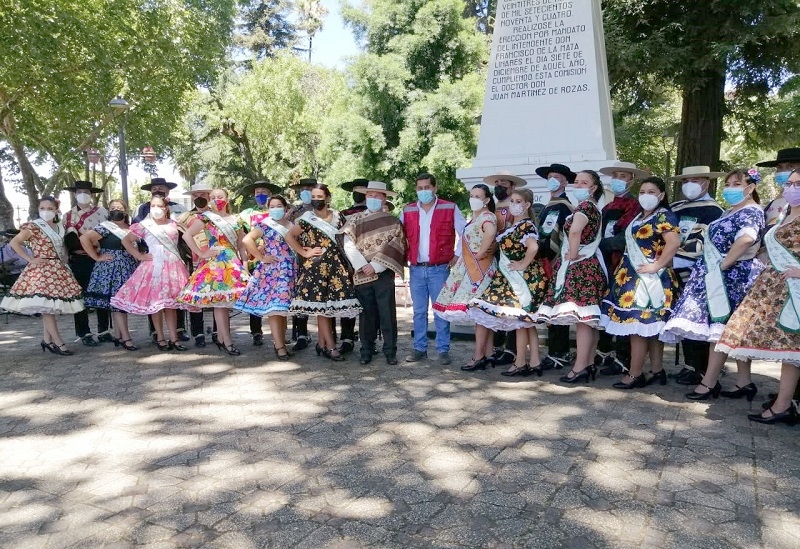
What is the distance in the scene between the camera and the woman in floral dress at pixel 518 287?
5.91 meters

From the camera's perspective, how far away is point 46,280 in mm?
7246

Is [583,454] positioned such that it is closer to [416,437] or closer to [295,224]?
[416,437]

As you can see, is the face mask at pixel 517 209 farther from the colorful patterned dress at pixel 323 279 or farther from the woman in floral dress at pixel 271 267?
the woman in floral dress at pixel 271 267

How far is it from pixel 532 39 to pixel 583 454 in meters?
6.26

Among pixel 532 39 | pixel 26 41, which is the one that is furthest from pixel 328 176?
pixel 532 39

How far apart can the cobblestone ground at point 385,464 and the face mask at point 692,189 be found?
68.9 inches

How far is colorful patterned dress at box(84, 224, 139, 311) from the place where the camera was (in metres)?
7.59

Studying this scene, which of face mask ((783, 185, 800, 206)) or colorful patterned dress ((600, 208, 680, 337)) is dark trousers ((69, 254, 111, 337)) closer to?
colorful patterned dress ((600, 208, 680, 337))

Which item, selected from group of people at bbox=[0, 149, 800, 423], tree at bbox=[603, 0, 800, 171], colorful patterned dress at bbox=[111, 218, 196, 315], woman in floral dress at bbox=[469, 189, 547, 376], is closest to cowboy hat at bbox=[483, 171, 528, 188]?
group of people at bbox=[0, 149, 800, 423]

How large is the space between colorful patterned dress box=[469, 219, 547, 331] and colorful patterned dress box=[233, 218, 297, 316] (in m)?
2.05

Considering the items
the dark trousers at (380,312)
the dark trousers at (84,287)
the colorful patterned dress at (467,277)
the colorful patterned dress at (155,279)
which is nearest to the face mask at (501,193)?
the colorful patterned dress at (467,277)

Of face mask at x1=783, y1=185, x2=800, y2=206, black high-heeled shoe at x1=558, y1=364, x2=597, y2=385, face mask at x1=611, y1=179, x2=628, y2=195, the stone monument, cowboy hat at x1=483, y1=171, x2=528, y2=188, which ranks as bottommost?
black high-heeled shoe at x1=558, y1=364, x2=597, y2=385

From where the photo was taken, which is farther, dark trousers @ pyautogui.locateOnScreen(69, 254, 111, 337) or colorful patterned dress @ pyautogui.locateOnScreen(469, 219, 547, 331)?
dark trousers @ pyautogui.locateOnScreen(69, 254, 111, 337)

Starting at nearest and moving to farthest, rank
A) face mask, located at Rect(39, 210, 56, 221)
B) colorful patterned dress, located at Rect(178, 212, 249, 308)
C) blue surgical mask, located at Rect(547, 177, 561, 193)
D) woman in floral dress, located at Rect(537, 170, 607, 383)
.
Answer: woman in floral dress, located at Rect(537, 170, 607, 383), blue surgical mask, located at Rect(547, 177, 561, 193), colorful patterned dress, located at Rect(178, 212, 249, 308), face mask, located at Rect(39, 210, 56, 221)
